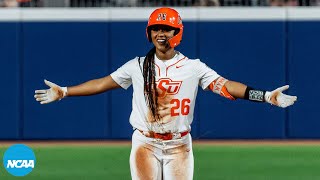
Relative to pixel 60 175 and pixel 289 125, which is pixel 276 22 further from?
pixel 60 175

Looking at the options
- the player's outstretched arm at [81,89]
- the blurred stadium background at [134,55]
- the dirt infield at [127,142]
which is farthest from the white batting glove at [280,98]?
the blurred stadium background at [134,55]

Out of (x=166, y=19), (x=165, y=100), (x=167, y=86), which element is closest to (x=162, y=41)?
(x=166, y=19)

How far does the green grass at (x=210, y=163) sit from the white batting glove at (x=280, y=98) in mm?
4948

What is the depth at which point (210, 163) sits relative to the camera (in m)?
14.1

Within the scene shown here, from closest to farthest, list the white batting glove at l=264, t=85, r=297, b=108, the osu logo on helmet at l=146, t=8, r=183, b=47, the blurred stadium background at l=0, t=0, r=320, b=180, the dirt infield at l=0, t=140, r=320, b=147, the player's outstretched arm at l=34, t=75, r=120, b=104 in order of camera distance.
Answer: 1. the white batting glove at l=264, t=85, r=297, b=108
2. the osu logo on helmet at l=146, t=8, r=183, b=47
3. the player's outstretched arm at l=34, t=75, r=120, b=104
4. the dirt infield at l=0, t=140, r=320, b=147
5. the blurred stadium background at l=0, t=0, r=320, b=180

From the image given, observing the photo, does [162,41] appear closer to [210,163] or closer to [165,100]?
[165,100]

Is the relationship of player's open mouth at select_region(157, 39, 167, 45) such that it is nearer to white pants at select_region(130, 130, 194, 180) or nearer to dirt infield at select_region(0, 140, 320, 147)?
white pants at select_region(130, 130, 194, 180)

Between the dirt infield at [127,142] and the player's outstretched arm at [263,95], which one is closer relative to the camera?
the player's outstretched arm at [263,95]

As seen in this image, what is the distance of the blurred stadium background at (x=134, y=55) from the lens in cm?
1731

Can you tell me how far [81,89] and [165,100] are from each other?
80 centimetres

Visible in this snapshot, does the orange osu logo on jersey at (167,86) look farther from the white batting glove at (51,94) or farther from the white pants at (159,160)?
the white batting glove at (51,94)

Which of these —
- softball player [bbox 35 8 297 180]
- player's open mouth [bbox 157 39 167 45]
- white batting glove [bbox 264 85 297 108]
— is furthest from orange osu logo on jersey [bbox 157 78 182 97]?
white batting glove [bbox 264 85 297 108]

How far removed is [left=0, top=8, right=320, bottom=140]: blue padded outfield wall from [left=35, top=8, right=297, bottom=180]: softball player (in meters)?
9.34

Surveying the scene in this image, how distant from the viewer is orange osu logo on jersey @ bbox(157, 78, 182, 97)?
782 centimetres
